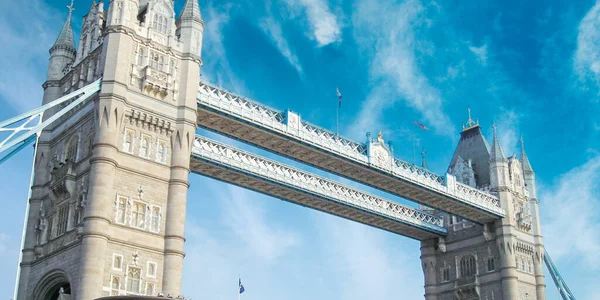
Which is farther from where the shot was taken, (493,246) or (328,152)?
(493,246)

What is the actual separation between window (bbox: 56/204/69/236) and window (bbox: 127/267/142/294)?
5.44 m

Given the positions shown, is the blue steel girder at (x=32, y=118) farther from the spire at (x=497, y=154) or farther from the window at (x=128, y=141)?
the spire at (x=497, y=154)

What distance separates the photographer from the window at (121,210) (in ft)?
137

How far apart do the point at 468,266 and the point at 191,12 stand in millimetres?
38668

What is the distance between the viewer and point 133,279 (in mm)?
41344

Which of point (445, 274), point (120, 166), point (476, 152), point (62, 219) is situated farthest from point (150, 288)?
point (476, 152)

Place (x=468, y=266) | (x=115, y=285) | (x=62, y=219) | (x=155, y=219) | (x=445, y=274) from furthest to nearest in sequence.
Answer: (x=445, y=274) → (x=468, y=266) → (x=62, y=219) → (x=155, y=219) → (x=115, y=285)

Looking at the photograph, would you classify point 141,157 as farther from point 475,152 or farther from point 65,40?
point 475,152

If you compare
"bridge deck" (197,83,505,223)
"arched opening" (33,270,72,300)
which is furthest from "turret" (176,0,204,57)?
"arched opening" (33,270,72,300)

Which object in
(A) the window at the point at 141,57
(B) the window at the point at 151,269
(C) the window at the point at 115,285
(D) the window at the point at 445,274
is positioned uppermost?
(A) the window at the point at 141,57

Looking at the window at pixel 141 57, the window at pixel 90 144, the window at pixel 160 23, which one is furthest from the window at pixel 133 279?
the window at pixel 160 23

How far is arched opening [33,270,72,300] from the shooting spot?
42.7 meters

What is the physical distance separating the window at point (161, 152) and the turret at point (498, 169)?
1464 inches

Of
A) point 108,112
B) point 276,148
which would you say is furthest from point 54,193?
point 276,148
